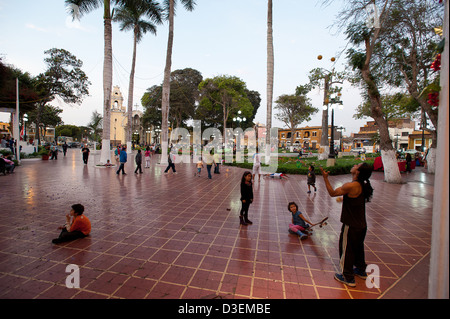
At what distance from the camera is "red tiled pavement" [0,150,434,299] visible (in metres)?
2.78

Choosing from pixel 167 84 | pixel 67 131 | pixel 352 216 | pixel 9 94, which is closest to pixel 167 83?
pixel 167 84

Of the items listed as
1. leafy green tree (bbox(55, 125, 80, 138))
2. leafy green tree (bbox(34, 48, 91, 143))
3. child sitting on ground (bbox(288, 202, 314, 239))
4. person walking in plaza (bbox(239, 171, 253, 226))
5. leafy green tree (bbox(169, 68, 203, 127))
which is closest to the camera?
child sitting on ground (bbox(288, 202, 314, 239))

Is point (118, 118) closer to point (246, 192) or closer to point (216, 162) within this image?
point (216, 162)

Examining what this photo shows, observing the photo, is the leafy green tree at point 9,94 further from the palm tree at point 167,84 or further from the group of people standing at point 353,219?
the group of people standing at point 353,219

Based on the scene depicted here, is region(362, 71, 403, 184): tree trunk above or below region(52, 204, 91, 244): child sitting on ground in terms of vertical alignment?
above

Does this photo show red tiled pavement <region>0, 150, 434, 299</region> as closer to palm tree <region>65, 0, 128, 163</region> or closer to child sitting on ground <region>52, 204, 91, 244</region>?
child sitting on ground <region>52, 204, 91, 244</region>

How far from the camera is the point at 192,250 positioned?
3.79m

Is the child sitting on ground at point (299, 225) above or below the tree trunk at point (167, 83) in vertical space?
below

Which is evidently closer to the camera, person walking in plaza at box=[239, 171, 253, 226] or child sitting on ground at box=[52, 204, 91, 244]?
child sitting on ground at box=[52, 204, 91, 244]

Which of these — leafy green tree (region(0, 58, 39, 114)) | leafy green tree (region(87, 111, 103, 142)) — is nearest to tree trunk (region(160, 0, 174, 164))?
leafy green tree (region(0, 58, 39, 114))

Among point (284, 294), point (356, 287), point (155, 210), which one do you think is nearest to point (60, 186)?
point (155, 210)

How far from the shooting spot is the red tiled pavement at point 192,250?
2775 millimetres

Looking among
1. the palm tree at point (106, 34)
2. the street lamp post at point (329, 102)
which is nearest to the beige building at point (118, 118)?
the palm tree at point (106, 34)

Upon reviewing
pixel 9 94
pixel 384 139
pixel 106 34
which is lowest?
pixel 384 139
